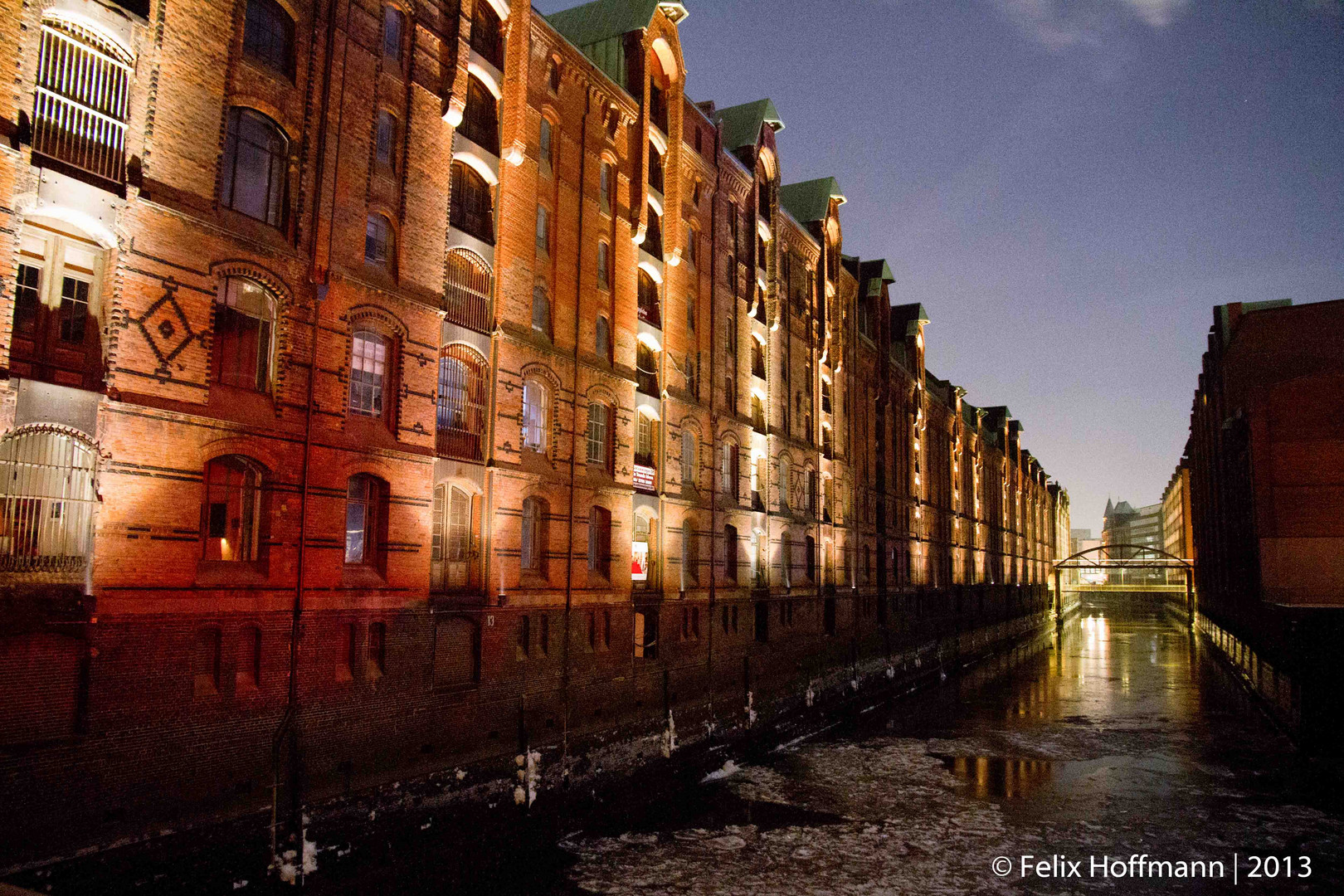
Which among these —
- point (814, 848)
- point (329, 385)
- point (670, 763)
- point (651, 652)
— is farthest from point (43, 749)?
point (651, 652)

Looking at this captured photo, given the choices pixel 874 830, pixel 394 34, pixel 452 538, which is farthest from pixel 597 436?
pixel 874 830

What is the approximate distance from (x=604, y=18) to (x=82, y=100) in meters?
16.5

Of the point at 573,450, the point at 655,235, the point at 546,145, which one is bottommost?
the point at 573,450

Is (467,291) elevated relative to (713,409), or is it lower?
elevated

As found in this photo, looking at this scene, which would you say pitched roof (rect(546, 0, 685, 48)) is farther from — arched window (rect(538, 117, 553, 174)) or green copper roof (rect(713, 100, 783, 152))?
green copper roof (rect(713, 100, 783, 152))

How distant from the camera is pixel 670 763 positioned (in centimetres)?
2005

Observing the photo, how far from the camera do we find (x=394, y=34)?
1609 centimetres

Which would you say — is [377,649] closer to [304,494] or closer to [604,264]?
[304,494]

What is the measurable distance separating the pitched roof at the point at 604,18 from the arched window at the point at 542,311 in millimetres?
8453

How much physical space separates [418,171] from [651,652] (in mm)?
13094

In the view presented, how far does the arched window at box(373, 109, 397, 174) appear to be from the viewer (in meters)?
15.6

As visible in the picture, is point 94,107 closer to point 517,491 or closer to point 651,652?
point 517,491

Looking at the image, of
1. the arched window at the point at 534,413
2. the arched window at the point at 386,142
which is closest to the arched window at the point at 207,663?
the arched window at the point at 534,413

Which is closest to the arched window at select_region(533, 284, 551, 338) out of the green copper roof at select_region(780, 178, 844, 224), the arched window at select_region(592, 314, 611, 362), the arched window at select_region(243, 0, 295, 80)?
the arched window at select_region(592, 314, 611, 362)
